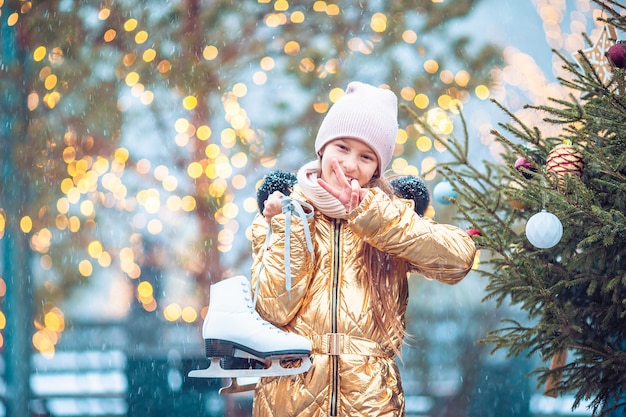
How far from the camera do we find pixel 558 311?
2184mm

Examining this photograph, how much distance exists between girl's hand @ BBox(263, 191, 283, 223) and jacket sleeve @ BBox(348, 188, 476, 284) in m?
0.23

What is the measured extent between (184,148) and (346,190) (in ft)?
8.68

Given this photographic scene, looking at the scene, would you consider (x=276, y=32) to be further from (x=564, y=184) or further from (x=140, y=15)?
(x=564, y=184)

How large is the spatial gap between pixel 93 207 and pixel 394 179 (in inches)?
103

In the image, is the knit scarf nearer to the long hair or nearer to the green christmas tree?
the long hair

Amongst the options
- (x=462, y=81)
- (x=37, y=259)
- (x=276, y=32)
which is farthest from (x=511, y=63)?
(x=37, y=259)

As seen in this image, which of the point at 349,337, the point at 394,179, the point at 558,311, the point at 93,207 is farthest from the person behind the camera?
the point at 93,207

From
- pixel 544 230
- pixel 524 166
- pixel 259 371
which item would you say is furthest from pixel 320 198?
Answer: pixel 524 166

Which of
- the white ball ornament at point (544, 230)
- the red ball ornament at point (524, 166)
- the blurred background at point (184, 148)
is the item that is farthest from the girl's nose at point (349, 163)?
the blurred background at point (184, 148)

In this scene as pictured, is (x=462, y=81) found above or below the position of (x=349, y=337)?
above

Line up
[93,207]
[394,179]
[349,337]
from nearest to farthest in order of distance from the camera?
[349,337] → [394,179] → [93,207]

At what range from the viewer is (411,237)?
174 centimetres

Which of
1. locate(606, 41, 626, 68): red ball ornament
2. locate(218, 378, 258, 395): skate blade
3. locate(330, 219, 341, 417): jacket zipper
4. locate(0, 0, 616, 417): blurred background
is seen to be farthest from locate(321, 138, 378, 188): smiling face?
locate(0, 0, 616, 417): blurred background

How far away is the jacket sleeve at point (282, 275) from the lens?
1.76 m
